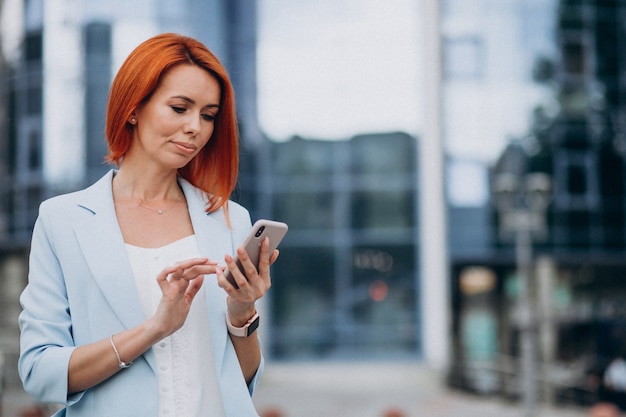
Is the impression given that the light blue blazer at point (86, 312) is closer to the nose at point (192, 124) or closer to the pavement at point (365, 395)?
the nose at point (192, 124)

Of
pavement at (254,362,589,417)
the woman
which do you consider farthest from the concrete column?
the woman

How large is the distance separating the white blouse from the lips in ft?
0.70

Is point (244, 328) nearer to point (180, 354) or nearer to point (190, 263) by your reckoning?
point (180, 354)

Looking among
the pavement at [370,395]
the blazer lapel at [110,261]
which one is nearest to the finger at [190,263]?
the blazer lapel at [110,261]

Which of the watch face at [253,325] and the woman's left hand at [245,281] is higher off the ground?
the woman's left hand at [245,281]

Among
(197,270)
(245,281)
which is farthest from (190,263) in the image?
(245,281)

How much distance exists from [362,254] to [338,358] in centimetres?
317

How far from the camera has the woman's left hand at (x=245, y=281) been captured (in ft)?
5.50

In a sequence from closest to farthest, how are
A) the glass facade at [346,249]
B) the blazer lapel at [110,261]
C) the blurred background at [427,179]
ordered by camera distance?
the blazer lapel at [110,261], the blurred background at [427,179], the glass facade at [346,249]

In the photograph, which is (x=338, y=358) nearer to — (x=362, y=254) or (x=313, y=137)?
(x=362, y=254)

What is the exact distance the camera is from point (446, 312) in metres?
25.5

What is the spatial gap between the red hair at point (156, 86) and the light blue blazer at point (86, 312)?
17cm

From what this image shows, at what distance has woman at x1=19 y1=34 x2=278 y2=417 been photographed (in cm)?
166

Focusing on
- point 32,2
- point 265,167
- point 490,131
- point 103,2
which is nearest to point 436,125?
point 490,131
